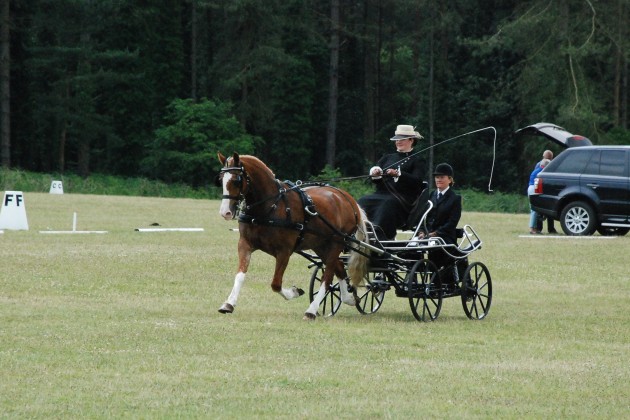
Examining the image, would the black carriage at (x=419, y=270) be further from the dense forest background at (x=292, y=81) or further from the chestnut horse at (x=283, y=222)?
the dense forest background at (x=292, y=81)

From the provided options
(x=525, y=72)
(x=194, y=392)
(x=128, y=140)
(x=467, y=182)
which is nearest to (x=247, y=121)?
(x=128, y=140)

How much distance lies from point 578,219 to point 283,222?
16323mm

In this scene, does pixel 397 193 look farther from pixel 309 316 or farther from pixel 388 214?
pixel 309 316

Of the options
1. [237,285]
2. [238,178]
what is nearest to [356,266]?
[237,285]

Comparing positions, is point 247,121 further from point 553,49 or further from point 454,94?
point 553,49

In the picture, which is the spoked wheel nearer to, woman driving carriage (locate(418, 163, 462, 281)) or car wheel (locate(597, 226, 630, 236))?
woman driving carriage (locate(418, 163, 462, 281))

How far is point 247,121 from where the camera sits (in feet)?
222

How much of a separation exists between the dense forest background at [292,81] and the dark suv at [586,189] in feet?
77.6

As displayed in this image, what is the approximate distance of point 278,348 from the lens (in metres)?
10.7

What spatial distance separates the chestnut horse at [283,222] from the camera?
41.7 ft

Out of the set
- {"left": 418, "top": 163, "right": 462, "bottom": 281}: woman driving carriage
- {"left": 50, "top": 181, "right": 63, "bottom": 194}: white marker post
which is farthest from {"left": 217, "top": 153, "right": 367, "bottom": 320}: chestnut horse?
{"left": 50, "top": 181, "right": 63, "bottom": 194}: white marker post

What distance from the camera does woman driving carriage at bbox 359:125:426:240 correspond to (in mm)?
14023

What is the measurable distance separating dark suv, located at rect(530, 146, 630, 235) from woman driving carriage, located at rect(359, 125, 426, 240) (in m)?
13.9

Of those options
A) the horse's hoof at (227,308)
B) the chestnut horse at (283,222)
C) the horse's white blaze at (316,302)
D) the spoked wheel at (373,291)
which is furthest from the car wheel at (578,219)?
the horse's hoof at (227,308)
